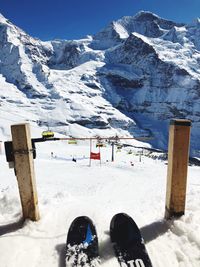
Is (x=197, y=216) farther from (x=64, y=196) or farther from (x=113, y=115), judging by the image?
(x=113, y=115)

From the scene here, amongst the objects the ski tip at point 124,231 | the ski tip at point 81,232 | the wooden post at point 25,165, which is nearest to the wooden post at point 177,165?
the ski tip at point 124,231

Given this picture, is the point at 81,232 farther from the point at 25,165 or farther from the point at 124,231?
the point at 25,165

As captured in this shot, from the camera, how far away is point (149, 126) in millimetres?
189125

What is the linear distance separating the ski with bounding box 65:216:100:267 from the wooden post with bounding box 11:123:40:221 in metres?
1.02

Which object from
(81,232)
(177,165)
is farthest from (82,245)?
(177,165)

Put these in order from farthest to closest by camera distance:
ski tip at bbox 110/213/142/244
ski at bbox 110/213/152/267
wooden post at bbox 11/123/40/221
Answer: wooden post at bbox 11/123/40/221 < ski tip at bbox 110/213/142/244 < ski at bbox 110/213/152/267

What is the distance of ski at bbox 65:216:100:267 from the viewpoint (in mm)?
3879

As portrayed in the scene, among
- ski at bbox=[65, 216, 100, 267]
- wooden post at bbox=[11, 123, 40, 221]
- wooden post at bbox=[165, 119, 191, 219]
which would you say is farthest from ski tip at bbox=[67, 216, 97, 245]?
wooden post at bbox=[165, 119, 191, 219]

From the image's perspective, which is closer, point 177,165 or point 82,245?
point 82,245

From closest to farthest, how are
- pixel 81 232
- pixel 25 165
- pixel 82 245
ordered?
pixel 82 245 < pixel 81 232 < pixel 25 165

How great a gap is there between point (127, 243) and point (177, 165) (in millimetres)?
1723

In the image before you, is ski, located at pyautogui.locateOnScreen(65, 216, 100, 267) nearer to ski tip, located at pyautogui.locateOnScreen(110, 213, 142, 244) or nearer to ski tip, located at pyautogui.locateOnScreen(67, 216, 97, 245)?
ski tip, located at pyautogui.locateOnScreen(67, 216, 97, 245)

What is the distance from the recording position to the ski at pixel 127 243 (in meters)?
3.84

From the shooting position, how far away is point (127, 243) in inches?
165
